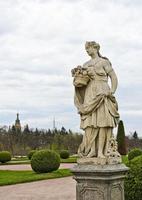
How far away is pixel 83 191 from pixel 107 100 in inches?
54.8

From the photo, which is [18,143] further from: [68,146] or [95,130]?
[95,130]

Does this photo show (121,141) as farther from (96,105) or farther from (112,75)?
(96,105)

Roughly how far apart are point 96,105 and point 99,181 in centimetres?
110

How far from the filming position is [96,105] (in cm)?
634

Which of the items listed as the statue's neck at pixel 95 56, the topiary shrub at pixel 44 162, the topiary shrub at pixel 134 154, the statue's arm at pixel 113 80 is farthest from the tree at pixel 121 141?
the statue's arm at pixel 113 80

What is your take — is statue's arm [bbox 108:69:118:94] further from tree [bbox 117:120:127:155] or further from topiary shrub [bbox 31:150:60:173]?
tree [bbox 117:120:127:155]

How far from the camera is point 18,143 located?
53.3 metres

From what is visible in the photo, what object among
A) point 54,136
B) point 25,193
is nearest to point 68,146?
point 54,136

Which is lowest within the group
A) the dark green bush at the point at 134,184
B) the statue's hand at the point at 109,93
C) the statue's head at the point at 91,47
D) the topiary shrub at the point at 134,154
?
the dark green bush at the point at 134,184

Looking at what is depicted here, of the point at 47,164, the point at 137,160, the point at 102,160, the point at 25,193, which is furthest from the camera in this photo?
the point at 47,164

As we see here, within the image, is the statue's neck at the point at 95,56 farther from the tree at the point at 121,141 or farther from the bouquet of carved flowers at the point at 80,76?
the tree at the point at 121,141

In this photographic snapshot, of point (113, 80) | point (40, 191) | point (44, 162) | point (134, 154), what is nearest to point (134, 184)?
point (113, 80)

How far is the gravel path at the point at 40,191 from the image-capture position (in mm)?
14242

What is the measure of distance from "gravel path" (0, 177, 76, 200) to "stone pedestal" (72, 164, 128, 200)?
7569 millimetres
